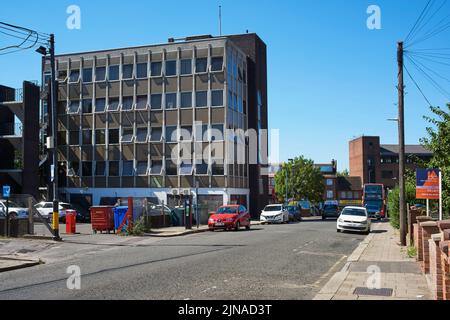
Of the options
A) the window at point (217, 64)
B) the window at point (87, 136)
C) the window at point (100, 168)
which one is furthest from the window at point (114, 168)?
the window at point (217, 64)

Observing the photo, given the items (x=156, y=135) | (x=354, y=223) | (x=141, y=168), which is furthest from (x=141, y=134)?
(x=354, y=223)

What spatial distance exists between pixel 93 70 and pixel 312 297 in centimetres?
4845

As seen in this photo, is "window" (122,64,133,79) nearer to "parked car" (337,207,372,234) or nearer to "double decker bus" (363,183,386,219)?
"double decker bus" (363,183,386,219)

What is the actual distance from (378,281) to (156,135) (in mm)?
41806

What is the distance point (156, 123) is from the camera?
5138 cm

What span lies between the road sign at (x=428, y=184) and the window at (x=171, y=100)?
35.4 metres

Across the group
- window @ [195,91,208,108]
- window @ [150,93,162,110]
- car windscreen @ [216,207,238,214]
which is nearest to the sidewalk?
car windscreen @ [216,207,238,214]

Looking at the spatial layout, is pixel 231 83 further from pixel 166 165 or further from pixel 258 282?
pixel 258 282

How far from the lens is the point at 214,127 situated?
49.4 m

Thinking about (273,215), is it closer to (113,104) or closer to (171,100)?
(171,100)

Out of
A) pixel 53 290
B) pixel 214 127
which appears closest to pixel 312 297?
pixel 53 290

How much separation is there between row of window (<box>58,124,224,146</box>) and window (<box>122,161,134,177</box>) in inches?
88.7

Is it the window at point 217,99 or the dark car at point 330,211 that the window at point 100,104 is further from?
the dark car at point 330,211

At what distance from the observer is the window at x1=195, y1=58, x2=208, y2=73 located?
50312 millimetres
